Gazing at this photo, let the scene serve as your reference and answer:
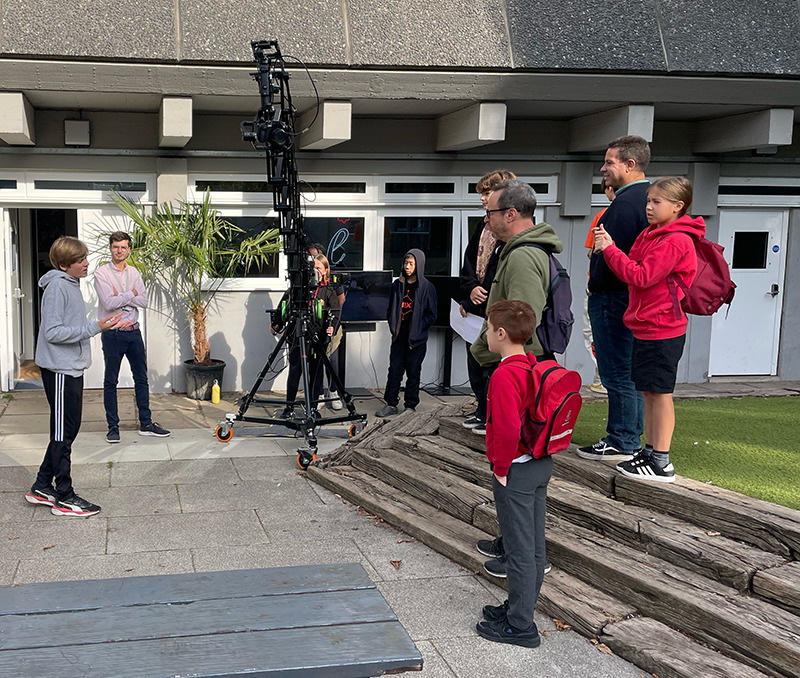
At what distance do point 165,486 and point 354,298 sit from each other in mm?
3673

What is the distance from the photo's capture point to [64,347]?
5551 mm

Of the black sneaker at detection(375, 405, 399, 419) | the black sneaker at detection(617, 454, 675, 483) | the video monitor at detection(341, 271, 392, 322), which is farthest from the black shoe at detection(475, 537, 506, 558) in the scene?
the video monitor at detection(341, 271, 392, 322)

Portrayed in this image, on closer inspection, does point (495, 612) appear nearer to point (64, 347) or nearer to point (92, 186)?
point (64, 347)

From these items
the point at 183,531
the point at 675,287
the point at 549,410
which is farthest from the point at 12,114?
the point at 549,410

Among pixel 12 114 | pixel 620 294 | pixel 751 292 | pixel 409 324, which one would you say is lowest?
pixel 409 324

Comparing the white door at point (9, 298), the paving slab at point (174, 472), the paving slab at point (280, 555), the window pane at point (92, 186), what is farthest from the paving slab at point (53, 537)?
the window pane at point (92, 186)

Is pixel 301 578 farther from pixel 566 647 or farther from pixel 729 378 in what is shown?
pixel 729 378

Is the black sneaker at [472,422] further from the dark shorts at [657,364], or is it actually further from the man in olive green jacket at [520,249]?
the dark shorts at [657,364]

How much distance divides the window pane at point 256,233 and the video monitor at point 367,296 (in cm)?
132

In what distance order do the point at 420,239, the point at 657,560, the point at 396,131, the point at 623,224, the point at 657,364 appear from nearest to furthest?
1. the point at 657,560
2. the point at 657,364
3. the point at 623,224
4. the point at 396,131
5. the point at 420,239

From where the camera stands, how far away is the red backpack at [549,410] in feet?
12.3

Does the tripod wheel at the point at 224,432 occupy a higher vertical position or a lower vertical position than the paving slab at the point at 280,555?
higher

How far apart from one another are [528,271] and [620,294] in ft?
2.91

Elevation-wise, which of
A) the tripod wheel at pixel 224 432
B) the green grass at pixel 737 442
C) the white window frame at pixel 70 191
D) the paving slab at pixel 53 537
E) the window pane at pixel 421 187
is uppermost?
the window pane at pixel 421 187
